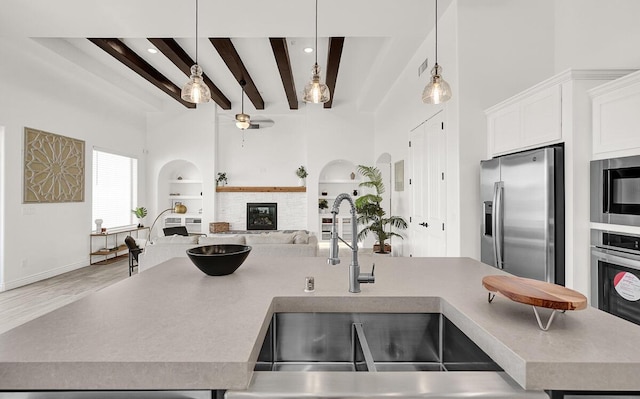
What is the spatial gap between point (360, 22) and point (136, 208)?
20.8 feet

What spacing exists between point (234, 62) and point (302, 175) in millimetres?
3375

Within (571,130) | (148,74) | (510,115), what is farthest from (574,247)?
(148,74)

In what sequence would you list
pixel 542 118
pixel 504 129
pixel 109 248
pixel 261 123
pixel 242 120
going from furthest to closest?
1. pixel 261 123
2. pixel 109 248
3. pixel 242 120
4. pixel 504 129
5. pixel 542 118

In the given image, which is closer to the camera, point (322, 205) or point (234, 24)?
point (234, 24)

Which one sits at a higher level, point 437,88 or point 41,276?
point 437,88

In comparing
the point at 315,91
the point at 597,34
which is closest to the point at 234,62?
the point at 315,91

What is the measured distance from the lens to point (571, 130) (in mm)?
2227

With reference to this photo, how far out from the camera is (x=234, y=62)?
488cm

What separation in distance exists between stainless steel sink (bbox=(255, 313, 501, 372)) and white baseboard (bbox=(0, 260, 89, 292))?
197 inches

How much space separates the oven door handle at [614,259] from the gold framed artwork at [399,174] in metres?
3.32

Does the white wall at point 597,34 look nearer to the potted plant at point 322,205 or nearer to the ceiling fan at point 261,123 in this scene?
the potted plant at point 322,205

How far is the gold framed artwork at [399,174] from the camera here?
5.42 meters

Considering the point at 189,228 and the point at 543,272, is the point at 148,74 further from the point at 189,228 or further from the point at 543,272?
the point at 543,272

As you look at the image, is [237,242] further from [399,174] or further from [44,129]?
[44,129]
